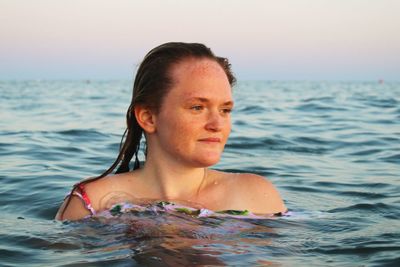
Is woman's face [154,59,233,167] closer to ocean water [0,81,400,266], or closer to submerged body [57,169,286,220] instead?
submerged body [57,169,286,220]

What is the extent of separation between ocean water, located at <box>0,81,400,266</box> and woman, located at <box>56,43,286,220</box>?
0.59 feet

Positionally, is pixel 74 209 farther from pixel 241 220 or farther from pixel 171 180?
pixel 241 220

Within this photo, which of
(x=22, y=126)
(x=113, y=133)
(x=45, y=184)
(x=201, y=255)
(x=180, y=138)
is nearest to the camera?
(x=201, y=255)

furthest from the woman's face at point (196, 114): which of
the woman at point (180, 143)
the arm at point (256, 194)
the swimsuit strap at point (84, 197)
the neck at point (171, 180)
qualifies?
the swimsuit strap at point (84, 197)

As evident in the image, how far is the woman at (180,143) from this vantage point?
150 inches

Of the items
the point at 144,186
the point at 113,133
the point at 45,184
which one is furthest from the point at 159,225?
the point at 113,133

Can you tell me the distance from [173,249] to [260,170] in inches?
162

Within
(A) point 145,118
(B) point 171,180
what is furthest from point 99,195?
(A) point 145,118

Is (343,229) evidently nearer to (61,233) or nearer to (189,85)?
(189,85)

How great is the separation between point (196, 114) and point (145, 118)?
415 mm

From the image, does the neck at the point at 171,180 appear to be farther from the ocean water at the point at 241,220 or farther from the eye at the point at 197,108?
the eye at the point at 197,108

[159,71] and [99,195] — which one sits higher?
[159,71]

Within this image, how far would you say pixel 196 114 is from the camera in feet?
12.4

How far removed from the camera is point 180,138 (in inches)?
151
